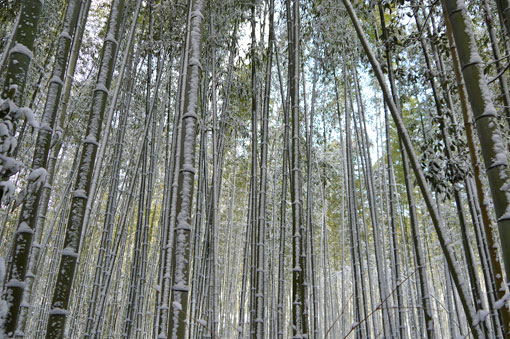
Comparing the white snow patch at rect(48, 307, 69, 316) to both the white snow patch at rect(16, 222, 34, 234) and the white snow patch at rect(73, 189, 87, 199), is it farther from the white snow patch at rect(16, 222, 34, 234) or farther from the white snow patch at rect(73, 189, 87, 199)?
the white snow patch at rect(73, 189, 87, 199)

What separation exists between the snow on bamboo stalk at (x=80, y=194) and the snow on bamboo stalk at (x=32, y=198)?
11 cm

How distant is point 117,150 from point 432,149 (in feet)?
8.08

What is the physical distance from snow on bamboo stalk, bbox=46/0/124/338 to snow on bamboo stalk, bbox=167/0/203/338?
1.16 feet

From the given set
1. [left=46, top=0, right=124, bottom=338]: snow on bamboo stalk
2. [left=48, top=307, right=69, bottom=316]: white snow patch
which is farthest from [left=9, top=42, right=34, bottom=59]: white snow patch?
[left=48, top=307, right=69, bottom=316]: white snow patch

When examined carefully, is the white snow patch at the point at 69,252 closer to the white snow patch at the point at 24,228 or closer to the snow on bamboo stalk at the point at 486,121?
the white snow patch at the point at 24,228

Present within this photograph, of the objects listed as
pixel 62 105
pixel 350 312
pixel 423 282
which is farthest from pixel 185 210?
pixel 350 312

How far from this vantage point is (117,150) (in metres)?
3.36

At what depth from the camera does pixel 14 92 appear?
1.10 meters

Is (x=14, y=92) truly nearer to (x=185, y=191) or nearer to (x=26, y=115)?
(x=26, y=115)

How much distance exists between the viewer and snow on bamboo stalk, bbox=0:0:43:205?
1.01 m

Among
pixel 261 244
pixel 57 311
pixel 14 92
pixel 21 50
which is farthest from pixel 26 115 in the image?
pixel 261 244

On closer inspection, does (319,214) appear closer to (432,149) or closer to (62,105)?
(432,149)

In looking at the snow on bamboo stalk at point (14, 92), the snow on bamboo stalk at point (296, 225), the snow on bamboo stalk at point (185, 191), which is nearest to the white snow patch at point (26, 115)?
the snow on bamboo stalk at point (14, 92)

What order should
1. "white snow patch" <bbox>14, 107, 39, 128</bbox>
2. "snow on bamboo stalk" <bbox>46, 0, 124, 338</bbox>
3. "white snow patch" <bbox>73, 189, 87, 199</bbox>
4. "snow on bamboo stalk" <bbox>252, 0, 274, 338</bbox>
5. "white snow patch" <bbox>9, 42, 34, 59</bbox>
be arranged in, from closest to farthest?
"white snow patch" <bbox>14, 107, 39, 128</bbox> → "white snow patch" <bbox>9, 42, 34, 59</bbox> → "snow on bamboo stalk" <bbox>46, 0, 124, 338</bbox> → "white snow patch" <bbox>73, 189, 87, 199</bbox> → "snow on bamboo stalk" <bbox>252, 0, 274, 338</bbox>
